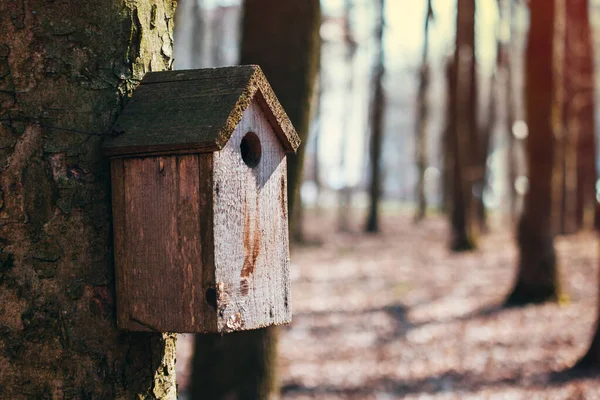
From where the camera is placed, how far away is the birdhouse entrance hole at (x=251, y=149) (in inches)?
93.6

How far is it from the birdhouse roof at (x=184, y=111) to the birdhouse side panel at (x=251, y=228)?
4.0 inches

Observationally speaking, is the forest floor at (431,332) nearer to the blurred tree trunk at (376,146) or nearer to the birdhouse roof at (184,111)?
the birdhouse roof at (184,111)

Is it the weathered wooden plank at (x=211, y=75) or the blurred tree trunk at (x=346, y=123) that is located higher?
the blurred tree trunk at (x=346, y=123)

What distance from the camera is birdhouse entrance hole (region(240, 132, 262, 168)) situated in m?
2.38

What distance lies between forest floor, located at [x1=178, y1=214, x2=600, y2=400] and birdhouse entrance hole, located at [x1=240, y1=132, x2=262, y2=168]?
14.8 ft

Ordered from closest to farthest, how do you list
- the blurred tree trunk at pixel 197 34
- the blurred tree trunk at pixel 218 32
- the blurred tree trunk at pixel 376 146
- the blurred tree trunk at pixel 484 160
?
the blurred tree trunk at pixel 197 34 → the blurred tree trunk at pixel 376 146 → the blurred tree trunk at pixel 484 160 → the blurred tree trunk at pixel 218 32

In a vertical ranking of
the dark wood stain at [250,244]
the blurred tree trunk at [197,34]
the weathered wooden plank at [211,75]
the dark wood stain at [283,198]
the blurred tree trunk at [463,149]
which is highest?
the blurred tree trunk at [197,34]

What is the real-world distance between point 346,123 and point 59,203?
32.5 metres

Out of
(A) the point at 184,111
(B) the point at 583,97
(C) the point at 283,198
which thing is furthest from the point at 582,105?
(A) the point at 184,111

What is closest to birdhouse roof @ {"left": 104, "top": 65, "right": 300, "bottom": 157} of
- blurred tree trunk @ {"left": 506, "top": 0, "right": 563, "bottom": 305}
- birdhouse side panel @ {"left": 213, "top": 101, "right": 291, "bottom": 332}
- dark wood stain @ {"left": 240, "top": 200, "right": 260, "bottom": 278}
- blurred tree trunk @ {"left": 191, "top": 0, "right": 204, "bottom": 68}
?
birdhouse side panel @ {"left": 213, "top": 101, "right": 291, "bottom": 332}

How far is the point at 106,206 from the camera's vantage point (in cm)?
213

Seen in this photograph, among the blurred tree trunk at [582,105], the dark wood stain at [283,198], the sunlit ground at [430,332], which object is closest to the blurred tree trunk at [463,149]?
the sunlit ground at [430,332]

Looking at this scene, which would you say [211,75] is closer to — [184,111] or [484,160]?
[184,111]

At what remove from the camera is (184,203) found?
208cm
